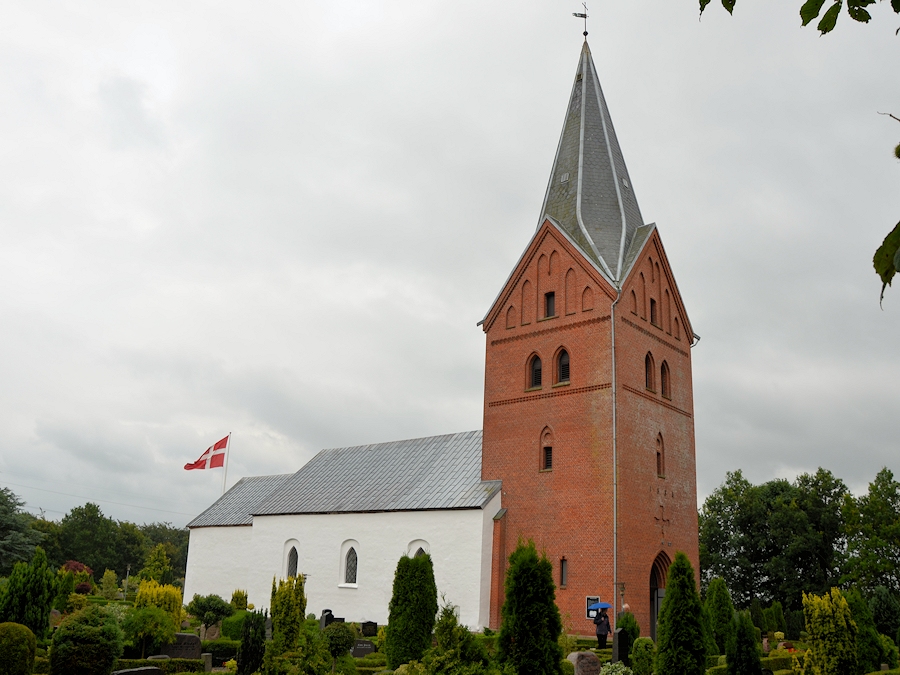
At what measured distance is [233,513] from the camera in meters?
36.5

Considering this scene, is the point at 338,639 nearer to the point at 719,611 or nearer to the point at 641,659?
the point at 641,659

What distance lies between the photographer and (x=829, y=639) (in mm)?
12828

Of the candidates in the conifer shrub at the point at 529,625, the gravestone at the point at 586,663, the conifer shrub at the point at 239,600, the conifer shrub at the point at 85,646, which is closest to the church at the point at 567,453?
the conifer shrub at the point at 239,600

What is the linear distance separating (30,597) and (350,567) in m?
12.5

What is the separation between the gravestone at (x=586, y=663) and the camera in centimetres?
1515

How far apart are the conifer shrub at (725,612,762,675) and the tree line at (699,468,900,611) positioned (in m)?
28.7

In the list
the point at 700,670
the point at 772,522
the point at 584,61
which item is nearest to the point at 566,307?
the point at 584,61

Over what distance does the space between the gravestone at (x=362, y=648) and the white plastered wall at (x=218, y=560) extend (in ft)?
50.1

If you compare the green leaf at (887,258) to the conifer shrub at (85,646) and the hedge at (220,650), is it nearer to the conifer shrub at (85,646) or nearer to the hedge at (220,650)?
the conifer shrub at (85,646)

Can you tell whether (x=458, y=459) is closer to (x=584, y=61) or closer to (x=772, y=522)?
(x=584, y=61)

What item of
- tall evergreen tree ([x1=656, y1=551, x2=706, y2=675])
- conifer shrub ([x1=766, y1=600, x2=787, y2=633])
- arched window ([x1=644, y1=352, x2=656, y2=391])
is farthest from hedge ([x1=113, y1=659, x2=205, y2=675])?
conifer shrub ([x1=766, y1=600, x2=787, y2=633])

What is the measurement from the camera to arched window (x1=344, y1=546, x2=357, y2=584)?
28016 millimetres

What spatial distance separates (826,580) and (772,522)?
4.00 meters

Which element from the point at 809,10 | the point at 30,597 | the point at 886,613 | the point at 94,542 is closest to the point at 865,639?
the point at 886,613
